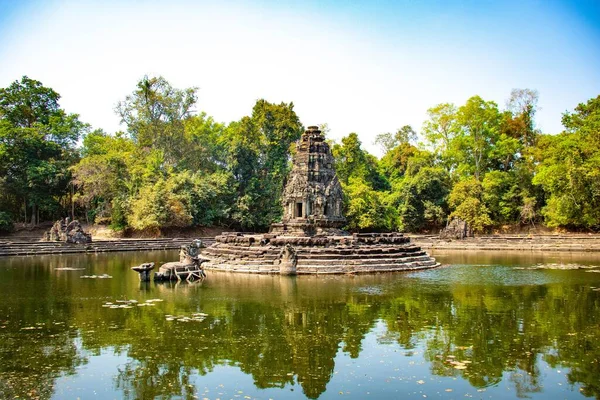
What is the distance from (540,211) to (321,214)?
2632cm

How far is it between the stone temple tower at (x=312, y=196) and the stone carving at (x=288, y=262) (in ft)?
19.9

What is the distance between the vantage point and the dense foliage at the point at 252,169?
44.2 meters

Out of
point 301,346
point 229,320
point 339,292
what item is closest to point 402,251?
point 339,292

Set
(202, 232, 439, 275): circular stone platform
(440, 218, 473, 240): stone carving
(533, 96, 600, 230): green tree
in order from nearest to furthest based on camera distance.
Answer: (202, 232, 439, 275): circular stone platform, (533, 96, 600, 230): green tree, (440, 218, 473, 240): stone carving

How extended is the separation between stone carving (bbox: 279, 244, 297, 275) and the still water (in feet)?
6.56

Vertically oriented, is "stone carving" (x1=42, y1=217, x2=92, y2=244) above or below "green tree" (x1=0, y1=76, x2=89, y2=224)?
below

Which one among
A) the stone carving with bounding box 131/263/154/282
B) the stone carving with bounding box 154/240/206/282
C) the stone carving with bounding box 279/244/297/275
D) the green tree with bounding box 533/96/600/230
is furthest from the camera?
Result: the green tree with bounding box 533/96/600/230

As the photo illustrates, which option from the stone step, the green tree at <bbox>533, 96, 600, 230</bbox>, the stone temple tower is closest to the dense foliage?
the green tree at <bbox>533, 96, 600, 230</bbox>

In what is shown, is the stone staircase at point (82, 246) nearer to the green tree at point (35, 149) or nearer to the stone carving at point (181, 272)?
the green tree at point (35, 149)

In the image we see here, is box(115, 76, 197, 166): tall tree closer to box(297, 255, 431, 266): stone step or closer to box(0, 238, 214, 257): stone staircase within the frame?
box(0, 238, 214, 257): stone staircase

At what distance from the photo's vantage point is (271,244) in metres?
25.5

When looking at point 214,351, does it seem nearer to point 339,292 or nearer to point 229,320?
point 229,320

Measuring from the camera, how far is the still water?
348 inches

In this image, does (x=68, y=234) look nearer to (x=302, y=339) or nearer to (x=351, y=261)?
(x=351, y=261)
